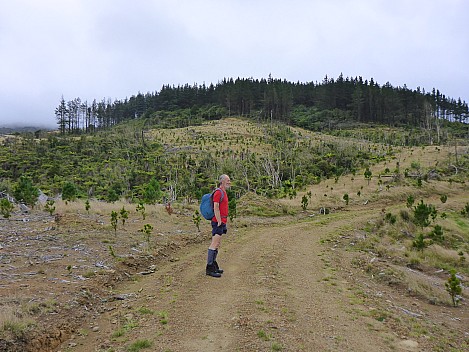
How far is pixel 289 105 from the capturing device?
80.0 metres

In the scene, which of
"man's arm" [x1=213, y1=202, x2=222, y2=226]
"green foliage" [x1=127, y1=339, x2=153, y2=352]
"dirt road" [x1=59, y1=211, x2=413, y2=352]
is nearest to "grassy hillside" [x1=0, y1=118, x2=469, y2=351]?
"dirt road" [x1=59, y1=211, x2=413, y2=352]

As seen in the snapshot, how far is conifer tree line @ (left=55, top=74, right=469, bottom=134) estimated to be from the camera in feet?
255

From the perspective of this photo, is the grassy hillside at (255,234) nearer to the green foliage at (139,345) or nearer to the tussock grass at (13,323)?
the tussock grass at (13,323)

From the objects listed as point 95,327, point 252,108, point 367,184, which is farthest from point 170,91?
point 95,327

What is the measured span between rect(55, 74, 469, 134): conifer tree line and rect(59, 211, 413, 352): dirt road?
6469 cm

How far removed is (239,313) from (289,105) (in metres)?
77.5

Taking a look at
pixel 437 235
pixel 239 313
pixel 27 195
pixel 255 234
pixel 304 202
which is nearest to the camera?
pixel 239 313

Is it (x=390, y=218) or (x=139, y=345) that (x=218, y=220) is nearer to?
(x=139, y=345)

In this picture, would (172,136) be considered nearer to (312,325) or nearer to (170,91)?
(170,91)

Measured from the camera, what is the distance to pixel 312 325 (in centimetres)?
538

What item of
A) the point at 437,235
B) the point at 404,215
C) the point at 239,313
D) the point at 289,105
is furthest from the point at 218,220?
the point at 289,105

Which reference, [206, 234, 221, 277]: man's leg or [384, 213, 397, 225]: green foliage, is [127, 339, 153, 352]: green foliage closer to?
[206, 234, 221, 277]: man's leg

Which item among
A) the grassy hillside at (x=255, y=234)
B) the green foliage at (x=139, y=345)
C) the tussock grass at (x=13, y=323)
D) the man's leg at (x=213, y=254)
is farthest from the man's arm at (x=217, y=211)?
the tussock grass at (x=13, y=323)

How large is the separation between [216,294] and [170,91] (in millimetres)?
96569
